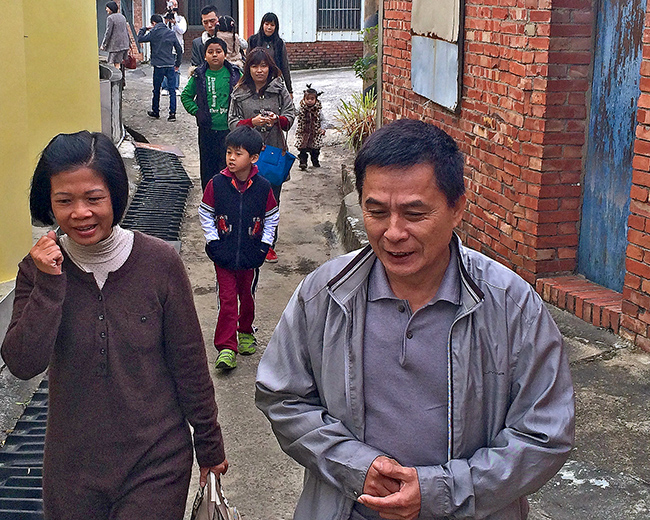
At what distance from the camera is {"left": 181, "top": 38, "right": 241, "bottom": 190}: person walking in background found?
26.8 ft

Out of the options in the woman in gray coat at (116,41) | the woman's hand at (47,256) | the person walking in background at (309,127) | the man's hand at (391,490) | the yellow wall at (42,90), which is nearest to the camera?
the man's hand at (391,490)

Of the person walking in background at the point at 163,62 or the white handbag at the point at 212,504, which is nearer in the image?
the white handbag at the point at 212,504

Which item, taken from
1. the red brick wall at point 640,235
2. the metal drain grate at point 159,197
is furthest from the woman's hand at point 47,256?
the metal drain grate at point 159,197

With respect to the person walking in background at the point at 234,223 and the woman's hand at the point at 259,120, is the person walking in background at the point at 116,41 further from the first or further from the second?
the person walking in background at the point at 234,223

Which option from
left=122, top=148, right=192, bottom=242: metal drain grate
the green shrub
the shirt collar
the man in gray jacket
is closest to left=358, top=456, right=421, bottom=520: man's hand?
the man in gray jacket

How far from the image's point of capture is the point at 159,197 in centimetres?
1007

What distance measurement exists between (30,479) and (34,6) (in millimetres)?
5577

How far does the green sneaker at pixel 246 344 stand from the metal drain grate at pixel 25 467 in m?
1.20

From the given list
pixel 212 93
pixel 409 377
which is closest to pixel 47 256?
pixel 409 377

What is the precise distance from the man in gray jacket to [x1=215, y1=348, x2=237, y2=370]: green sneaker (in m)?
3.40

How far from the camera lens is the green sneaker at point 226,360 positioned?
554cm

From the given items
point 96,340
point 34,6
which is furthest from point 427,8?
point 96,340

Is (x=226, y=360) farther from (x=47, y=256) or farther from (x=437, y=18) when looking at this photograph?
(x=437, y=18)

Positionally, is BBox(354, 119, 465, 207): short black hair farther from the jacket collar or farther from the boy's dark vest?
the boy's dark vest
